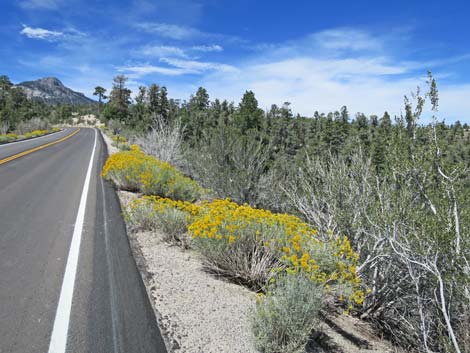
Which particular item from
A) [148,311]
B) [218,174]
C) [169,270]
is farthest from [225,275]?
[218,174]

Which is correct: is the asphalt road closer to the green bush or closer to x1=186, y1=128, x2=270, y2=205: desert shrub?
the green bush

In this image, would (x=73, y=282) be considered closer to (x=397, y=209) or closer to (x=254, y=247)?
(x=254, y=247)

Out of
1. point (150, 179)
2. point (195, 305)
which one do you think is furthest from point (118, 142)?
point (195, 305)

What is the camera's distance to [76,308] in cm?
315

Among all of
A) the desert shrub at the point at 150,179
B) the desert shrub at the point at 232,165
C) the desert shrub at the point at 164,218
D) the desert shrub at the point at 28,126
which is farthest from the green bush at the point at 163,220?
the desert shrub at the point at 28,126

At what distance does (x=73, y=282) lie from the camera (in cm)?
365

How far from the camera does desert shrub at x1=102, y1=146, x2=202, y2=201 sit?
839 cm

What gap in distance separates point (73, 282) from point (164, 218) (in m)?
2.07

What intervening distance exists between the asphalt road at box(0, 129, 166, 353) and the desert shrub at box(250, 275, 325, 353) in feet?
3.07

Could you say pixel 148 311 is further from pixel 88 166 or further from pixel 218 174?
pixel 88 166

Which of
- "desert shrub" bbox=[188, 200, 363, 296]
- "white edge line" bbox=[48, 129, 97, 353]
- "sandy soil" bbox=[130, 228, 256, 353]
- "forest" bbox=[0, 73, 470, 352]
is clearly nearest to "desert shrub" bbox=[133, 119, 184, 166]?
"forest" bbox=[0, 73, 470, 352]

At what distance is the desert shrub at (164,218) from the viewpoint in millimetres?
5510

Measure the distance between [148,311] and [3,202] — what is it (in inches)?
222

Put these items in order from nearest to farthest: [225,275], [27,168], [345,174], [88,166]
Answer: [225,275]
[345,174]
[27,168]
[88,166]
